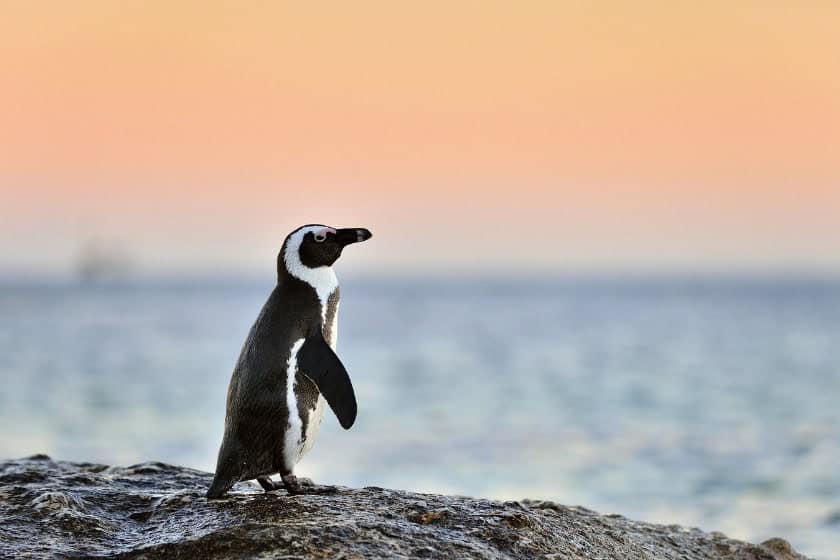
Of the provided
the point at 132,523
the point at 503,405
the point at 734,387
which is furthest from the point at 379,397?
the point at 132,523

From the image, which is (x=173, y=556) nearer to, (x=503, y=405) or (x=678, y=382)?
(x=503, y=405)

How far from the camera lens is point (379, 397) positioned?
64.5 feet

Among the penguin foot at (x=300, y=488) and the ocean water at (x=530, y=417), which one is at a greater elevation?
the ocean water at (x=530, y=417)

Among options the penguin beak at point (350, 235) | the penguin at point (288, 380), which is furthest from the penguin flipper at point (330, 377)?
the penguin beak at point (350, 235)

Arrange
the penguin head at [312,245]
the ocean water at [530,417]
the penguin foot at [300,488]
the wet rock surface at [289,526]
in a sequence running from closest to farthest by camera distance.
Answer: the wet rock surface at [289,526], the penguin foot at [300,488], the penguin head at [312,245], the ocean water at [530,417]

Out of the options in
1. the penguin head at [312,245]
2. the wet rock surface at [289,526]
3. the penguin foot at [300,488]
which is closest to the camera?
the wet rock surface at [289,526]

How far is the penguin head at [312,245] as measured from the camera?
14.6 ft

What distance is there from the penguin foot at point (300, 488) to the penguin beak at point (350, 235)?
98 centimetres

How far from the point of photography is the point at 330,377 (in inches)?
168

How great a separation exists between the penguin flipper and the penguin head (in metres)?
0.35

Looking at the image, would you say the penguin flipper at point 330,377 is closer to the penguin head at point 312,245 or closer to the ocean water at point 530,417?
the penguin head at point 312,245

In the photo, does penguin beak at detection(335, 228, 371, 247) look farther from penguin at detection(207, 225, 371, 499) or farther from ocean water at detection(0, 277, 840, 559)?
ocean water at detection(0, 277, 840, 559)

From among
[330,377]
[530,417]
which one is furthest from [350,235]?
[530,417]

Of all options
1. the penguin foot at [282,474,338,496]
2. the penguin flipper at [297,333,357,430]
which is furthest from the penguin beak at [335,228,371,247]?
the penguin foot at [282,474,338,496]
